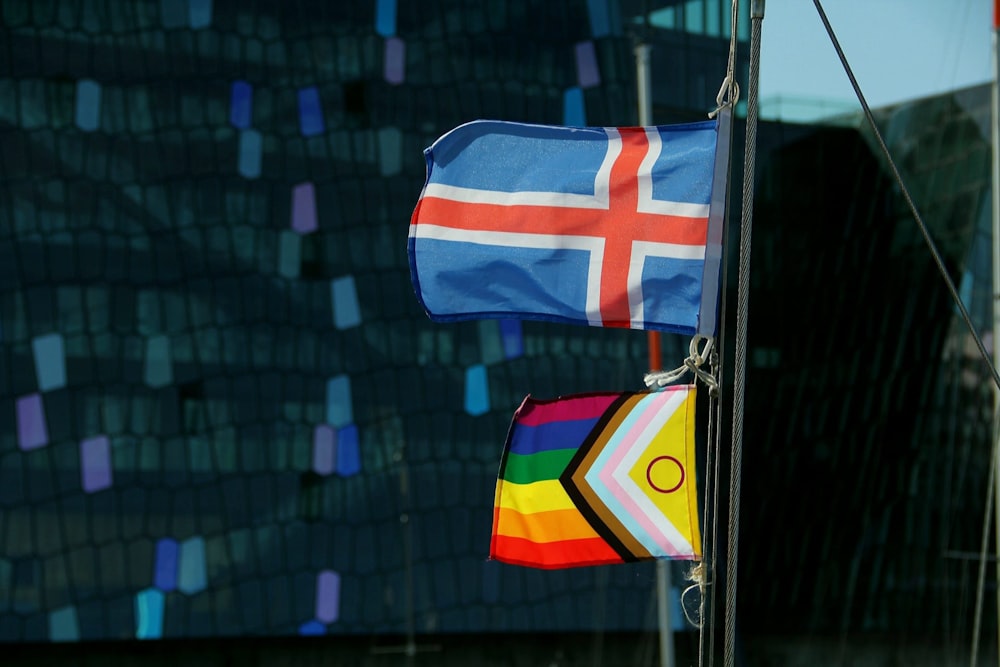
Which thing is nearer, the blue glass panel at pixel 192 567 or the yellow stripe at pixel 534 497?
the yellow stripe at pixel 534 497

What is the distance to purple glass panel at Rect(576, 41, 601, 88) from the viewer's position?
98.0ft

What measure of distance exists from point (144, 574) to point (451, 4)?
1075 centimetres

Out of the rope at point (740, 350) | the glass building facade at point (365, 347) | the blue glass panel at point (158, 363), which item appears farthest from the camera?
the blue glass panel at point (158, 363)

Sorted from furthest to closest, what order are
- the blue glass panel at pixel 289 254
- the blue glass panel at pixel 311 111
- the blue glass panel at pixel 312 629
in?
1. the blue glass panel at pixel 311 111
2. the blue glass panel at pixel 289 254
3. the blue glass panel at pixel 312 629

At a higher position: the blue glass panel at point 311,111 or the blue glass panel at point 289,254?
the blue glass panel at point 311,111

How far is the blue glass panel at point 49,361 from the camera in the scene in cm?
2638

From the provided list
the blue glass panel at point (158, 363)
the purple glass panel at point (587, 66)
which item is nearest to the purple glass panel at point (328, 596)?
the blue glass panel at point (158, 363)

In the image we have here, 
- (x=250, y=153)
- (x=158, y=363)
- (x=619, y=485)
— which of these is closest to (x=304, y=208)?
(x=250, y=153)

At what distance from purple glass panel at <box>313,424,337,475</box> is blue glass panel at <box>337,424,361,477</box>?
3.9 inches

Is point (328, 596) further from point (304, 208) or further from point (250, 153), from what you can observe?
point (250, 153)

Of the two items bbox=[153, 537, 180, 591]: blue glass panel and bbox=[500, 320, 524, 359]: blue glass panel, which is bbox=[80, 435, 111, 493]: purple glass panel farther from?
bbox=[500, 320, 524, 359]: blue glass panel

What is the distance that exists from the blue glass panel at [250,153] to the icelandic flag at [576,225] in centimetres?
2129

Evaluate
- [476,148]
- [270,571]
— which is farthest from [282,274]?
[476,148]

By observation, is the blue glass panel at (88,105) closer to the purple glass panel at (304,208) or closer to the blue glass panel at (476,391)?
the purple glass panel at (304,208)
